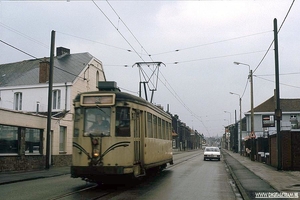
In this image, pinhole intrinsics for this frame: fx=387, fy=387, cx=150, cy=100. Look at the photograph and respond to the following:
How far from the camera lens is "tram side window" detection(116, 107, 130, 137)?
43.0 feet

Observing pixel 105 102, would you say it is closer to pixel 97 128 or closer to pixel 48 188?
pixel 97 128

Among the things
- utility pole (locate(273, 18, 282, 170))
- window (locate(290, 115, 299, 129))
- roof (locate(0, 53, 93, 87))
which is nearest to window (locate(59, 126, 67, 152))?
roof (locate(0, 53, 93, 87))

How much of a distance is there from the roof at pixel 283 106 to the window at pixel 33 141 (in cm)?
4176

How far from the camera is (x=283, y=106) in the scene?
5956cm

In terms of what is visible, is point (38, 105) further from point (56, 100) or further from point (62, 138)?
point (62, 138)

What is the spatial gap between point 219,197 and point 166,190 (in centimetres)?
209

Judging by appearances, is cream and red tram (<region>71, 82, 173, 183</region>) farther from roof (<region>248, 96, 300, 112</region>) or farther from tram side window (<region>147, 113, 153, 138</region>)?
roof (<region>248, 96, 300, 112</region>)

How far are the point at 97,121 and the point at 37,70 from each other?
23.9 metres

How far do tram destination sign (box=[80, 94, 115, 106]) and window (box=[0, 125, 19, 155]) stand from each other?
9.36 meters

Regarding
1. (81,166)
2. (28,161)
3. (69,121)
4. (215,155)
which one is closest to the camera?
(81,166)

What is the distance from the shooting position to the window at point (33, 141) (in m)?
23.2

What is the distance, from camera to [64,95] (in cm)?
3070

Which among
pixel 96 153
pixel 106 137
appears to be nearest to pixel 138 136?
pixel 106 137

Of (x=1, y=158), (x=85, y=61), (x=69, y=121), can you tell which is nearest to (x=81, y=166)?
(x=1, y=158)
